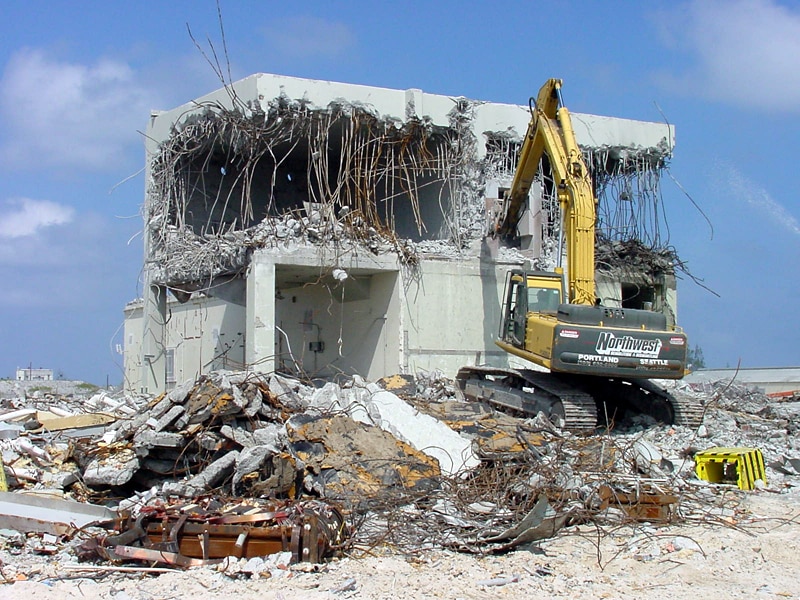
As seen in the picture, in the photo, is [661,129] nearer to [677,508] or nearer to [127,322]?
[677,508]

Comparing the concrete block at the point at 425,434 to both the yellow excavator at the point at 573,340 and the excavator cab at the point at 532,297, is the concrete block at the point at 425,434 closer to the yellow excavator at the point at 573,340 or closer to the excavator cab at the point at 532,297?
the yellow excavator at the point at 573,340

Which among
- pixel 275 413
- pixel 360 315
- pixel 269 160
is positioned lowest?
pixel 275 413

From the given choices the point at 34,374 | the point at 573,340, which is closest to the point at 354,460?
the point at 573,340

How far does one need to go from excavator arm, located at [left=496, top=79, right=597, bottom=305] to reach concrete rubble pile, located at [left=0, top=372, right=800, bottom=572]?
2883 mm

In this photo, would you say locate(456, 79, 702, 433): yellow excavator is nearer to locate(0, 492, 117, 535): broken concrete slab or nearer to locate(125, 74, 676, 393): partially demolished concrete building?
locate(125, 74, 676, 393): partially demolished concrete building

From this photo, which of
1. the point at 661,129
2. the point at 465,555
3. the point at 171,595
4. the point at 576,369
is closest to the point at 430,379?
the point at 576,369

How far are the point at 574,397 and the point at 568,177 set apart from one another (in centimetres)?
348

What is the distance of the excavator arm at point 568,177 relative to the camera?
14.0m

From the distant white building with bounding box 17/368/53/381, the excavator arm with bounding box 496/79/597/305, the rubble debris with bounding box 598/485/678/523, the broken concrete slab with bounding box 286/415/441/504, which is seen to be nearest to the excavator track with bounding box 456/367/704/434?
the excavator arm with bounding box 496/79/597/305

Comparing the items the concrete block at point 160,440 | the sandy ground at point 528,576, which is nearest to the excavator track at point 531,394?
the sandy ground at point 528,576

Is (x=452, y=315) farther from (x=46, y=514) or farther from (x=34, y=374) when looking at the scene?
(x=34, y=374)

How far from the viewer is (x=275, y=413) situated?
32.6ft

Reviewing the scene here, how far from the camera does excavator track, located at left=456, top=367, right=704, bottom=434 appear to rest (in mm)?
13469

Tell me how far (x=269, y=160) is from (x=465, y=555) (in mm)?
15372
